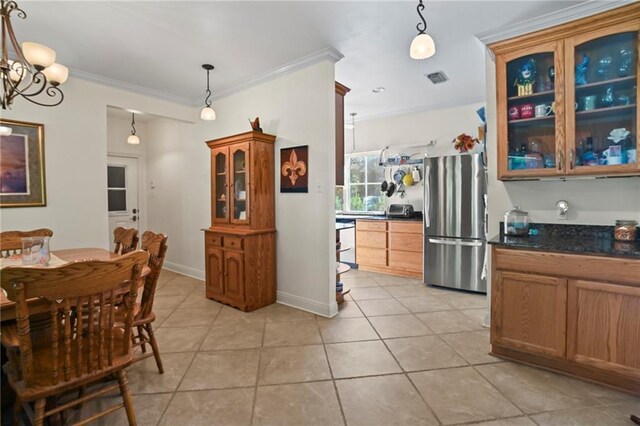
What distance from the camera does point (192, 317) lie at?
123 inches

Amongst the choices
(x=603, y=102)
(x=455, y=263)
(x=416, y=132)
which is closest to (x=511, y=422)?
(x=603, y=102)

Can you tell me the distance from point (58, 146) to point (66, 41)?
3.81 feet

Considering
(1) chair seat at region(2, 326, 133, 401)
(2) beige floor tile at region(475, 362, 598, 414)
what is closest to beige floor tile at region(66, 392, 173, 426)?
(1) chair seat at region(2, 326, 133, 401)

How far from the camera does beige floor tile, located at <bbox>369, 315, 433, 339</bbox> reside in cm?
273

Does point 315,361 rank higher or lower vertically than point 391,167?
lower

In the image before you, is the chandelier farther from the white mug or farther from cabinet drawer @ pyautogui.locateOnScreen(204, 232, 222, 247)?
the white mug

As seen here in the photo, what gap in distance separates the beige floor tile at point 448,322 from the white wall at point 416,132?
7.22 ft

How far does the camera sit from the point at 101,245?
3.65m

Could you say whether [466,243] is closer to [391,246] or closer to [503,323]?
[391,246]

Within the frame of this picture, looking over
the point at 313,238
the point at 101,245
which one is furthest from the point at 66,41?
the point at 313,238

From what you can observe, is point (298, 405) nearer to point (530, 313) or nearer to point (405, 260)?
point (530, 313)

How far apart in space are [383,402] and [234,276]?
209 cm

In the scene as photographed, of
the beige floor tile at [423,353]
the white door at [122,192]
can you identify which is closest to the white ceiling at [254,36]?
the white door at [122,192]

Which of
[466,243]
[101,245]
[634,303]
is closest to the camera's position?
[634,303]
